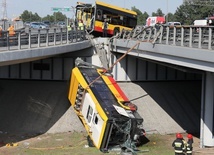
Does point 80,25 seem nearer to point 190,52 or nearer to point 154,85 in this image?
point 154,85

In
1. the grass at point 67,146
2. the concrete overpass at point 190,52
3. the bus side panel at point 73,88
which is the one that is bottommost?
the grass at point 67,146

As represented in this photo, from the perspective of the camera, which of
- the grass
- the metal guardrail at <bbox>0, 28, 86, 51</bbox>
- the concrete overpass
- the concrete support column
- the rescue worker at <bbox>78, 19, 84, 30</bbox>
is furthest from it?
the rescue worker at <bbox>78, 19, 84, 30</bbox>

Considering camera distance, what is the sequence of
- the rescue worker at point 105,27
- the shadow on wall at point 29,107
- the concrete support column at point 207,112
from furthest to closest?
the rescue worker at point 105,27 → the shadow on wall at point 29,107 → the concrete support column at point 207,112

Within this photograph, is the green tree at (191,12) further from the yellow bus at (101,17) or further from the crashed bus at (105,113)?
the crashed bus at (105,113)

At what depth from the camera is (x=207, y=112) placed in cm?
2025

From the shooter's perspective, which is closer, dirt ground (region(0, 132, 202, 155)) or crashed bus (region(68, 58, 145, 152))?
crashed bus (region(68, 58, 145, 152))

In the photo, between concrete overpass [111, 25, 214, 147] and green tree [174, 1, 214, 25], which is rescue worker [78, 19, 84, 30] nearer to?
concrete overpass [111, 25, 214, 147]

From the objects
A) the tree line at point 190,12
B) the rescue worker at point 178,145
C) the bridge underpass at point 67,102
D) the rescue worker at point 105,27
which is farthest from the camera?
the tree line at point 190,12

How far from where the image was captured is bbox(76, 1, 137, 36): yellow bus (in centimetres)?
3325

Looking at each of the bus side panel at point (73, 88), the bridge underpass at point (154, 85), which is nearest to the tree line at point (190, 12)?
the bridge underpass at point (154, 85)

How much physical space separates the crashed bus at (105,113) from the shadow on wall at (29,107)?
2.81 meters

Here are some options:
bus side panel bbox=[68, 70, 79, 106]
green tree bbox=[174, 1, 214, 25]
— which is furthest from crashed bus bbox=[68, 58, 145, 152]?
green tree bbox=[174, 1, 214, 25]

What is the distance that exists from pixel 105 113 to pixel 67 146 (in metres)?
3.28

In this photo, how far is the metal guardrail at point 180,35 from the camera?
683 inches
